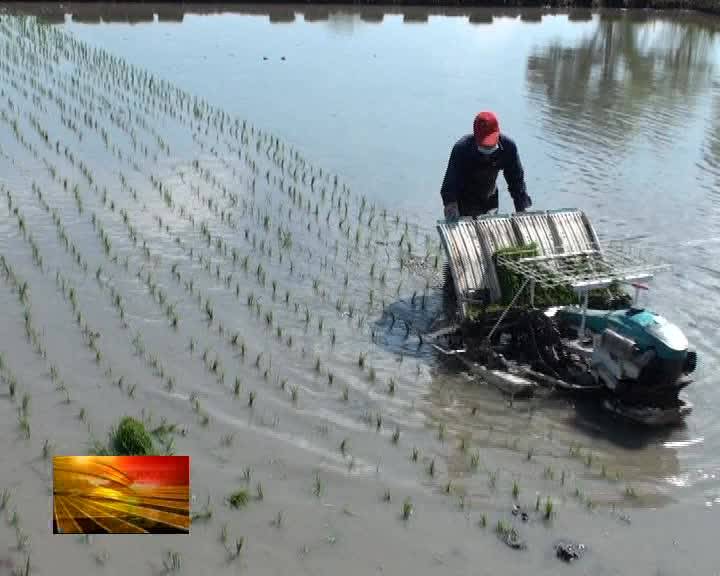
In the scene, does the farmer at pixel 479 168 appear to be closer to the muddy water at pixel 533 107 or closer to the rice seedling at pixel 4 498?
the muddy water at pixel 533 107

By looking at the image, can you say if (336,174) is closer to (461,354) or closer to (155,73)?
(461,354)

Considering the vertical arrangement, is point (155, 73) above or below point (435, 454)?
above

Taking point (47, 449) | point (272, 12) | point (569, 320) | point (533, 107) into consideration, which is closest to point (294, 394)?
point (47, 449)

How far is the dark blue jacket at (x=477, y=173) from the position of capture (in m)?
6.35

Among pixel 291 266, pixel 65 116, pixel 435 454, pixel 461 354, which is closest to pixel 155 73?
pixel 65 116

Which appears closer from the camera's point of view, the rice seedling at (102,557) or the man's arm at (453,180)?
the rice seedling at (102,557)

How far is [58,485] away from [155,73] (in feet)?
39.1

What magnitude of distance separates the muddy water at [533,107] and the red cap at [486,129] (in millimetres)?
Answer: 1767

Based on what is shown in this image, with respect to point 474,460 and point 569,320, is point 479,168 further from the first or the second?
point 474,460

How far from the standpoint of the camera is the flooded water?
4.84 m

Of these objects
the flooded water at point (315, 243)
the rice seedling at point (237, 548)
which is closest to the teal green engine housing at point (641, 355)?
the flooded water at point (315, 243)

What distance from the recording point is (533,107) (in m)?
13.8

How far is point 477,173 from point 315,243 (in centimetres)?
188

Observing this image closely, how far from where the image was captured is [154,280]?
267 inches
